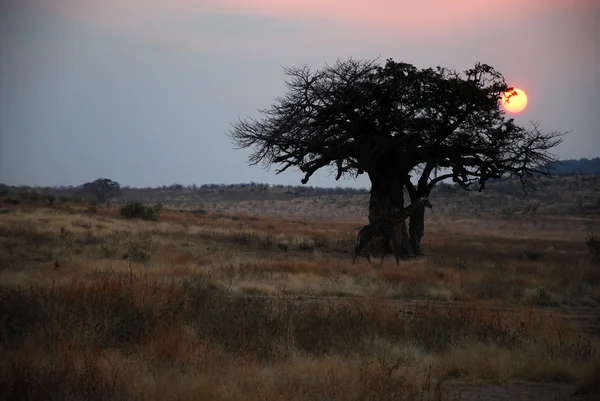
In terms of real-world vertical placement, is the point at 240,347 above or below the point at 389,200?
below

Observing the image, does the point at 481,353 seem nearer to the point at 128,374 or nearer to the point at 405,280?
the point at 128,374

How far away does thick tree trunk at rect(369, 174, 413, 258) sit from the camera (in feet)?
94.2

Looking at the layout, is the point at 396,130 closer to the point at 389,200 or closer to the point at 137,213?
the point at 389,200

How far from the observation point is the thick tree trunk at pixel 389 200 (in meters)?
28.7

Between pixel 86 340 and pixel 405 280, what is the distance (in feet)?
36.8

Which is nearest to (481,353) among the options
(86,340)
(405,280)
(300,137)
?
(86,340)

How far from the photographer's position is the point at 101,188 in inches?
3730

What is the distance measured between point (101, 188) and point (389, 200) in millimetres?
74273

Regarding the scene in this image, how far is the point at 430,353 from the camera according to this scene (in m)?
9.34

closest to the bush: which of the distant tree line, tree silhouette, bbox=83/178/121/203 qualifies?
the distant tree line

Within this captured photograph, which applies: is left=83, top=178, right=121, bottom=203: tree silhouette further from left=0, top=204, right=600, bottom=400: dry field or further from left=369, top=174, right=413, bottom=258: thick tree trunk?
left=0, top=204, right=600, bottom=400: dry field

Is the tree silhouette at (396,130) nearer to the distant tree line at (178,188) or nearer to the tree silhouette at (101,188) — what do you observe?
the distant tree line at (178,188)

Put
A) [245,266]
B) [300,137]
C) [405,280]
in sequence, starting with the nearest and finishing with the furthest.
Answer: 1. [405,280]
2. [245,266]
3. [300,137]

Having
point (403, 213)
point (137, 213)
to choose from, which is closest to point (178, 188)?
point (137, 213)
